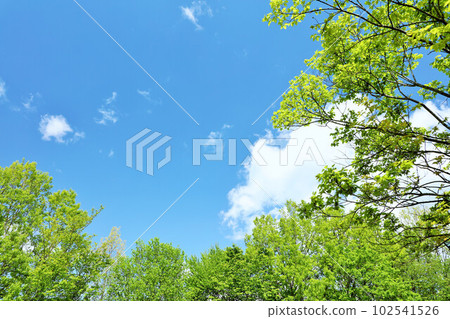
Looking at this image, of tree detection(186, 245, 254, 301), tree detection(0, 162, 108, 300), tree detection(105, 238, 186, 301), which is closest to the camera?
tree detection(0, 162, 108, 300)

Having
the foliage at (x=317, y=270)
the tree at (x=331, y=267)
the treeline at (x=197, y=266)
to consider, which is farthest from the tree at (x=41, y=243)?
the tree at (x=331, y=267)

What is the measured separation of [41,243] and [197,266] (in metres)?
15.1

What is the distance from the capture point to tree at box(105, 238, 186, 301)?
1972 centimetres

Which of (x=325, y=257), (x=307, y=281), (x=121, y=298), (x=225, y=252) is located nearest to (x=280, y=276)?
(x=307, y=281)

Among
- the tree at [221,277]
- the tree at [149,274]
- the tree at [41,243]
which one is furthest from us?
the tree at [221,277]

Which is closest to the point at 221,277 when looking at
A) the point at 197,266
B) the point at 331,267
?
the point at 197,266

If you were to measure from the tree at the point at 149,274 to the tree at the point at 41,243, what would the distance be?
205cm

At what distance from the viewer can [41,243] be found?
1681 centimetres

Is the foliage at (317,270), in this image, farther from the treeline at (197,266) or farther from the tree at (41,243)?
the tree at (41,243)

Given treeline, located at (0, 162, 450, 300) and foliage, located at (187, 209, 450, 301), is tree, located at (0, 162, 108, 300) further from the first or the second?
foliage, located at (187, 209, 450, 301)

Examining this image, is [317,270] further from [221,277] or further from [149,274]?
[149,274]

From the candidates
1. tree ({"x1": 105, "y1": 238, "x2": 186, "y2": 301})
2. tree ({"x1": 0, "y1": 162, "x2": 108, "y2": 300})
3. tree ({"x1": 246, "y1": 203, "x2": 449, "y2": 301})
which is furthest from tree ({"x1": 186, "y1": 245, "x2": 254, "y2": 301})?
tree ({"x1": 0, "y1": 162, "x2": 108, "y2": 300})

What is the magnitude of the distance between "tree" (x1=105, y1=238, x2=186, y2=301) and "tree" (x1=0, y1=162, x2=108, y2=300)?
2050 mm

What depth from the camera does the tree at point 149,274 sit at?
1972 cm
